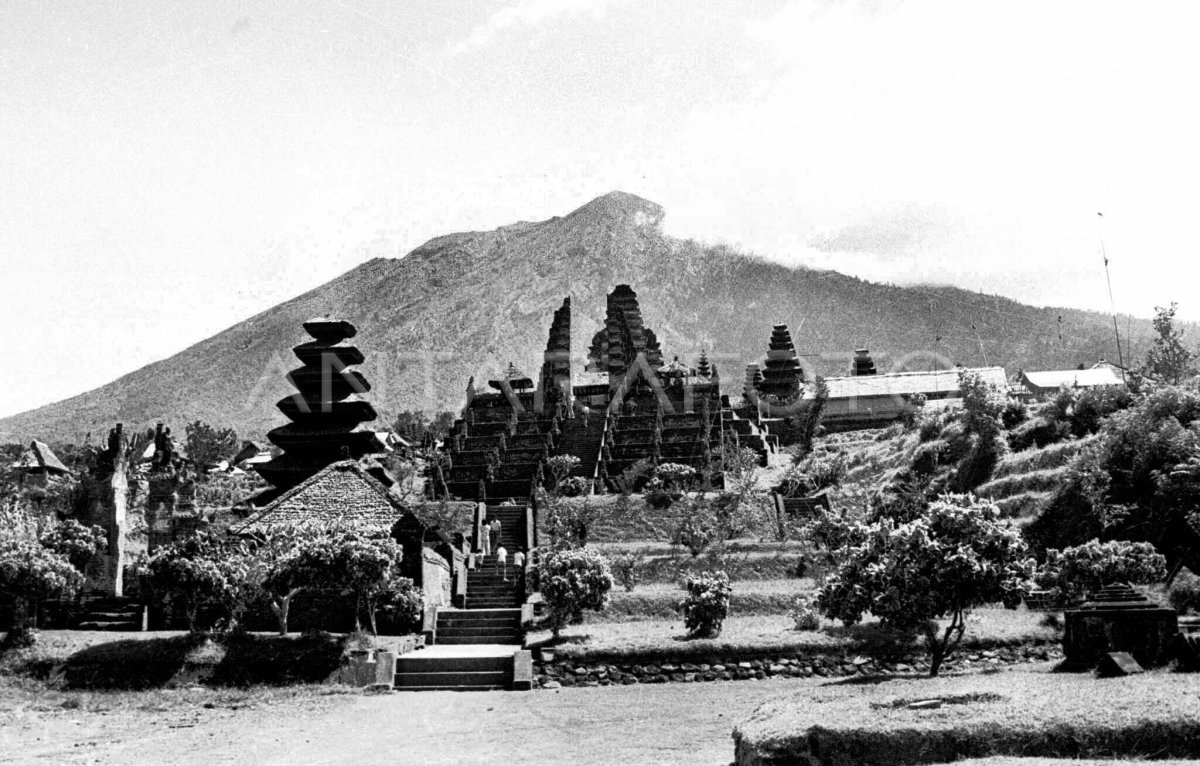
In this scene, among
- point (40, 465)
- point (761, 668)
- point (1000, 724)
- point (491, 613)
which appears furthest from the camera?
point (40, 465)

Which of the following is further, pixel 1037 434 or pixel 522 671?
pixel 1037 434

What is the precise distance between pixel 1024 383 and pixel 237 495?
6025 cm

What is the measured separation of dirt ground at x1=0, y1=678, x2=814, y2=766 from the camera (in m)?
19.7

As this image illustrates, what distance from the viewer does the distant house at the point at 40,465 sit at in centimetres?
7331

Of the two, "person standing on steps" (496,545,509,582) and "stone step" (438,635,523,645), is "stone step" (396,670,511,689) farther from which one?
"person standing on steps" (496,545,509,582)

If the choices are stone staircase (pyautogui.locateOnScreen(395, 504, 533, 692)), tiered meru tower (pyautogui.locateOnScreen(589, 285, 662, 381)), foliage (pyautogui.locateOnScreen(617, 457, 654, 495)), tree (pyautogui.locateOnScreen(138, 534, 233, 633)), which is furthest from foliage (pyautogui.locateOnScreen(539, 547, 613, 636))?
tiered meru tower (pyautogui.locateOnScreen(589, 285, 662, 381))

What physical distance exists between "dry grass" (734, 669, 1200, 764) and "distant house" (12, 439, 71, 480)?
2552 inches

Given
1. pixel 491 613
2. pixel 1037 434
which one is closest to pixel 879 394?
Result: pixel 1037 434

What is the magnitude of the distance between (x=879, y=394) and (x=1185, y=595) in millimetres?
71856

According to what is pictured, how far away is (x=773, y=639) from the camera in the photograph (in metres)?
29.1

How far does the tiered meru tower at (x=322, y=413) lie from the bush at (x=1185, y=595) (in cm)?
4125

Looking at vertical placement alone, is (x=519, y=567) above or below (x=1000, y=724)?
above

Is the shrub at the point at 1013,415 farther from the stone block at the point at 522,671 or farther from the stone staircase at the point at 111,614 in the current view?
the stone staircase at the point at 111,614

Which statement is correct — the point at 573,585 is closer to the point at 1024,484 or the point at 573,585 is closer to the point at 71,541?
the point at 71,541
